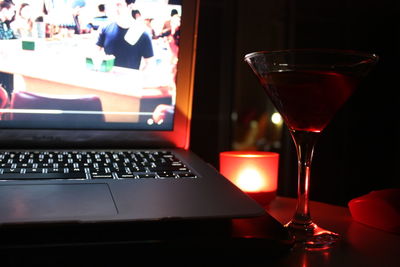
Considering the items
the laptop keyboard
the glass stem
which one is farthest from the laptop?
the glass stem

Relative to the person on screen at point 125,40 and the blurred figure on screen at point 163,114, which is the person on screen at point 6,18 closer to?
the person on screen at point 125,40

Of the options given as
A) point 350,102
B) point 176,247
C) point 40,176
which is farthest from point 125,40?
point 350,102

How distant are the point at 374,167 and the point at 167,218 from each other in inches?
81.0

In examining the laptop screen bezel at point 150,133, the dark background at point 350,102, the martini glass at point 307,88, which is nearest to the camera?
the martini glass at point 307,88

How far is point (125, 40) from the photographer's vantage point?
75 centimetres

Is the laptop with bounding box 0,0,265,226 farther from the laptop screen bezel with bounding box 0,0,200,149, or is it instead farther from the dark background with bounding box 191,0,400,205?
the dark background with bounding box 191,0,400,205

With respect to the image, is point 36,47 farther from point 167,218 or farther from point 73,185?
point 167,218

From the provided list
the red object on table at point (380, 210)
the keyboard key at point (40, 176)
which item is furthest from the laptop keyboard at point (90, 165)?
the red object on table at point (380, 210)

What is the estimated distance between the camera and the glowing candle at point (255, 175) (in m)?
0.71

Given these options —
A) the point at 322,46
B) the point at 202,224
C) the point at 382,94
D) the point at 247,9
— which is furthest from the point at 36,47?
the point at 382,94

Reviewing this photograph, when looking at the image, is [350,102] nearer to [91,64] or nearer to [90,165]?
[91,64]

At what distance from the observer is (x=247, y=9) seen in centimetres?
214

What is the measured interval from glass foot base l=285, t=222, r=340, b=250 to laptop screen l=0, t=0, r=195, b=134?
331 millimetres

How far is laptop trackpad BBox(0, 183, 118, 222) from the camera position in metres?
0.41
